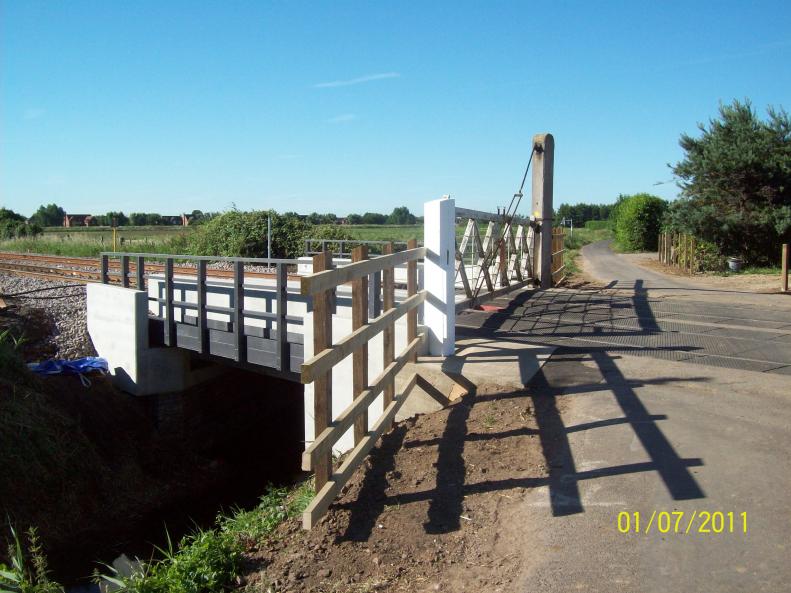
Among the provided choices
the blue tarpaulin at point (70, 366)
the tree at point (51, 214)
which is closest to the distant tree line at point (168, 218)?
the tree at point (51, 214)

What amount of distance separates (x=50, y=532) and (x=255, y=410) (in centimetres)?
518

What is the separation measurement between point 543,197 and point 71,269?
13.4 metres

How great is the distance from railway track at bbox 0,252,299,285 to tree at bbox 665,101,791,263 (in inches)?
755

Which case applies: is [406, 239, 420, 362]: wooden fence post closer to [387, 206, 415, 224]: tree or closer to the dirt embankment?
the dirt embankment

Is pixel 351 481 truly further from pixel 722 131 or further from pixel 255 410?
pixel 722 131

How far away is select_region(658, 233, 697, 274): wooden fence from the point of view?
2634cm

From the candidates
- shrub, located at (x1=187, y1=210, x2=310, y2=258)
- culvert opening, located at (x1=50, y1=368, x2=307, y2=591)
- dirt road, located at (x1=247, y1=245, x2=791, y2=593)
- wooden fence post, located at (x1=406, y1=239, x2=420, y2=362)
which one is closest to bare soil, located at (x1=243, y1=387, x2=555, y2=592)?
dirt road, located at (x1=247, y1=245, x2=791, y2=593)

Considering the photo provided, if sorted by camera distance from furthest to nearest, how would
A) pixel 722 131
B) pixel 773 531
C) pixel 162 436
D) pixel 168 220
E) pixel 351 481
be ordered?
pixel 168 220 → pixel 722 131 → pixel 162 436 → pixel 351 481 → pixel 773 531

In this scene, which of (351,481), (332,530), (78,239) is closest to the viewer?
(332,530)

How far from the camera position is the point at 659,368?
6922 millimetres

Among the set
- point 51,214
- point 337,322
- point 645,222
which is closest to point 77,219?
point 51,214

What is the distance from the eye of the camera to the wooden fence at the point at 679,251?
26.3 meters

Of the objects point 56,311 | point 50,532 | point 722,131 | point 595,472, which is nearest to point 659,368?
point 595,472

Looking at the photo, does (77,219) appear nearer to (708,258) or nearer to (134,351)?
(708,258)
